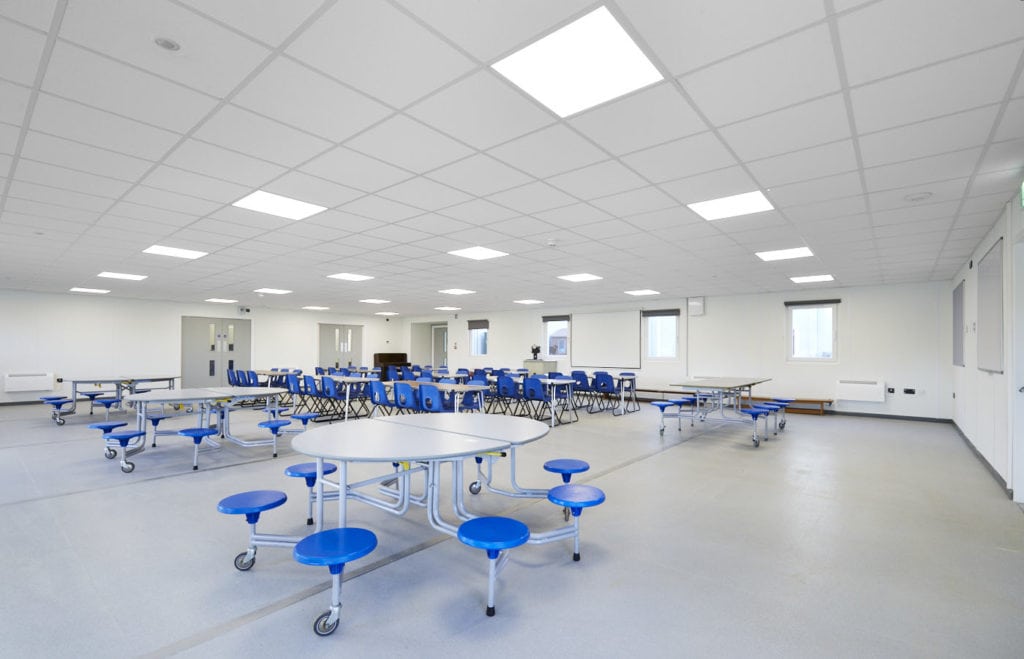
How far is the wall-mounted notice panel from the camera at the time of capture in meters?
4.36

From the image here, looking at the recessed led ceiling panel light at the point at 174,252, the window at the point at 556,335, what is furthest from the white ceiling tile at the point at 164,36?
the window at the point at 556,335

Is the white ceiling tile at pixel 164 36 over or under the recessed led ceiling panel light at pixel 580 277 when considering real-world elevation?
over

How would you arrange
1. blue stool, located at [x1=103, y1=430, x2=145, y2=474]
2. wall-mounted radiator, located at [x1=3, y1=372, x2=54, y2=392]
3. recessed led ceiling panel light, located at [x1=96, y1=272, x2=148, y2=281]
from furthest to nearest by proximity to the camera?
wall-mounted radiator, located at [x1=3, y1=372, x2=54, y2=392], recessed led ceiling panel light, located at [x1=96, y1=272, x2=148, y2=281], blue stool, located at [x1=103, y1=430, x2=145, y2=474]

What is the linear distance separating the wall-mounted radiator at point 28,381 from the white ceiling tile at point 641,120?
1331 centimetres

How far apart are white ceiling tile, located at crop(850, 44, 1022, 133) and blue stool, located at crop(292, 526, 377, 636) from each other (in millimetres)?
3264

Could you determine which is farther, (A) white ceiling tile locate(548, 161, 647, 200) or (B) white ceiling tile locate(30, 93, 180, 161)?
(A) white ceiling tile locate(548, 161, 647, 200)

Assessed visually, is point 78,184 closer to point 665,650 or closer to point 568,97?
point 568,97

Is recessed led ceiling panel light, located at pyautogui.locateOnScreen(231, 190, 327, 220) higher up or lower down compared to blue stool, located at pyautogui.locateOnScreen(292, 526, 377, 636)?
higher up

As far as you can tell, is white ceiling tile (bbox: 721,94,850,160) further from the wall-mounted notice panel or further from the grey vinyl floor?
the wall-mounted notice panel

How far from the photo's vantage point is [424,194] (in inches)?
151

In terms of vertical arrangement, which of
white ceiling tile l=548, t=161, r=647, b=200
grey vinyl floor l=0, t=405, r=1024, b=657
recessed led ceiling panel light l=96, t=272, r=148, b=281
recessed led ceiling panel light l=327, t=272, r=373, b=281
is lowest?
grey vinyl floor l=0, t=405, r=1024, b=657

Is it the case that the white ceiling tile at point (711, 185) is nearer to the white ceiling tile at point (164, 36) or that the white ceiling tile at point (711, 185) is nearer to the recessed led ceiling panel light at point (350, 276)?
the white ceiling tile at point (164, 36)

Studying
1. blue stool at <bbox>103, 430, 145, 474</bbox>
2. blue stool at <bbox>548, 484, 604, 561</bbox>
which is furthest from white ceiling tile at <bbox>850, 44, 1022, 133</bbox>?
blue stool at <bbox>103, 430, 145, 474</bbox>

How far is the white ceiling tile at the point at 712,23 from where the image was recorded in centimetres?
173
